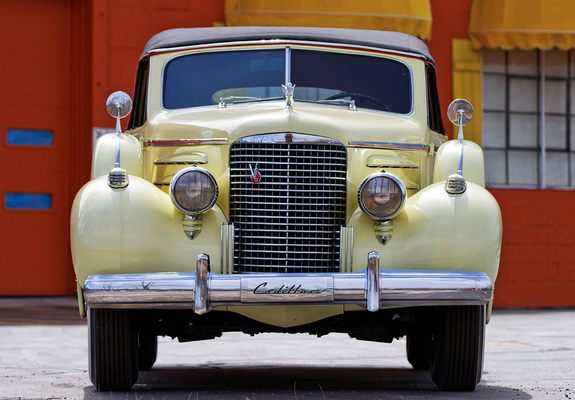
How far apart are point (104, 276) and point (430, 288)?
5.66ft

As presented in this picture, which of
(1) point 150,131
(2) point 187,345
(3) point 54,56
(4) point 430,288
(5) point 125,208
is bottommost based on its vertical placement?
(2) point 187,345

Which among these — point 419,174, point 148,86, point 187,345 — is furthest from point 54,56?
point 419,174

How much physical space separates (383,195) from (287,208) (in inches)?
23.2

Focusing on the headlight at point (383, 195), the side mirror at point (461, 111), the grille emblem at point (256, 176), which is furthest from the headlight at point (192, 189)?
the side mirror at point (461, 111)

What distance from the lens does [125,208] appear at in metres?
5.73

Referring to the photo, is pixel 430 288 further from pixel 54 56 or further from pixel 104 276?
pixel 54 56

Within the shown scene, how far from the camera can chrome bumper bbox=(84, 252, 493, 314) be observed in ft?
17.6

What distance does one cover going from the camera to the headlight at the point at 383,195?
5.77 metres

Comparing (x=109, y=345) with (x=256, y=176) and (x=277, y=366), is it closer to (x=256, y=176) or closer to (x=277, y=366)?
(x=256, y=176)

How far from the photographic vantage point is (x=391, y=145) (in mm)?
6613

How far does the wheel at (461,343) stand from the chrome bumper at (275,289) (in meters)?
0.49

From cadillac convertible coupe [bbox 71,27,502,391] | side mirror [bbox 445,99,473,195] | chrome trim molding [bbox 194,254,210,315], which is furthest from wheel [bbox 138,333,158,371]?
side mirror [bbox 445,99,473,195]

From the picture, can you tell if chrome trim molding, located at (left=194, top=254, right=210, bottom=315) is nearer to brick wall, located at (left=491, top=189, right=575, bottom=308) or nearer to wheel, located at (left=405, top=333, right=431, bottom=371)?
wheel, located at (left=405, top=333, right=431, bottom=371)

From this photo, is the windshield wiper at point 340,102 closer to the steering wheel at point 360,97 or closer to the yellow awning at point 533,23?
the steering wheel at point 360,97
